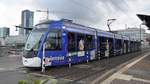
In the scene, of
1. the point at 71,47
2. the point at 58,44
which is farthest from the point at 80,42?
the point at 58,44

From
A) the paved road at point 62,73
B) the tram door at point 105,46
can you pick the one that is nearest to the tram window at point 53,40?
→ the paved road at point 62,73

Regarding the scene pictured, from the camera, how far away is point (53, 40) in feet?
59.0

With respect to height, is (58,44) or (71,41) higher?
(71,41)

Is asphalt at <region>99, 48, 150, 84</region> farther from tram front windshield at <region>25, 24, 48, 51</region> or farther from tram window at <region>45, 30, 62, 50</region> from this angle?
tram front windshield at <region>25, 24, 48, 51</region>

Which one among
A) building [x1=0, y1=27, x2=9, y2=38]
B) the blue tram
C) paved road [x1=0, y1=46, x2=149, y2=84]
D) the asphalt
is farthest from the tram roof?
building [x1=0, y1=27, x2=9, y2=38]

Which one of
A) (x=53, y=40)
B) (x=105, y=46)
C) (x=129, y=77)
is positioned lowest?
(x=129, y=77)

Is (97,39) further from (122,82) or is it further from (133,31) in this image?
(133,31)

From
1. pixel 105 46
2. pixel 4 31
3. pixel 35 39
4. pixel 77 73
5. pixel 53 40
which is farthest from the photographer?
pixel 4 31

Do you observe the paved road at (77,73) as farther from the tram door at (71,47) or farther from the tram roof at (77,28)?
the tram roof at (77,28)

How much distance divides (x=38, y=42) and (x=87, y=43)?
7691 mm

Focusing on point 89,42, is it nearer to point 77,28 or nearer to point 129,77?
point 77,28

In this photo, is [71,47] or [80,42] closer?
[71,47]

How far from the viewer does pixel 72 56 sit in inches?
810

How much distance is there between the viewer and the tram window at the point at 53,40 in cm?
1766
